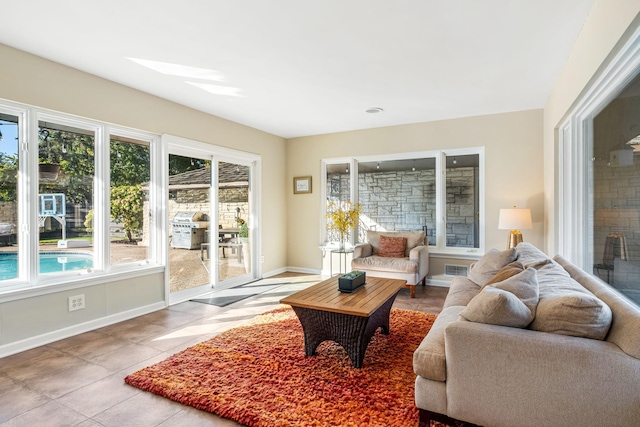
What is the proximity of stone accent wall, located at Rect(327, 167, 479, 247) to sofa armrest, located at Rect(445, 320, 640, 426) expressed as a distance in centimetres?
385

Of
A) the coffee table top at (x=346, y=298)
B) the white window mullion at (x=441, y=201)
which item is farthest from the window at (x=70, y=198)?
the white window mullion at (x=441, y=201)

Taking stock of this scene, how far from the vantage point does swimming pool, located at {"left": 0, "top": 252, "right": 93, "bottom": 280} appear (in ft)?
9.53

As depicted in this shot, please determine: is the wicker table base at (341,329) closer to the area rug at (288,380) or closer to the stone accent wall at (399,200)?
the area rug at (288,380)

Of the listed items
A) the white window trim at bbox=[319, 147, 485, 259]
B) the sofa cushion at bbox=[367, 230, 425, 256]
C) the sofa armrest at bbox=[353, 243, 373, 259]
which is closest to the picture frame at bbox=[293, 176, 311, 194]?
the white window trim at bbox=[319, 147, 485, 259]

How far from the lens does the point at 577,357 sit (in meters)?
1.39

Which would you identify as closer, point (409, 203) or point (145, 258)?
point (145, 258)

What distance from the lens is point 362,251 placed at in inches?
202

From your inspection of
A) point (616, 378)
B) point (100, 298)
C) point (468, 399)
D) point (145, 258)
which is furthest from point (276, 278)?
point (616, 378)

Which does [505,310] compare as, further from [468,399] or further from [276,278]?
[276,278]

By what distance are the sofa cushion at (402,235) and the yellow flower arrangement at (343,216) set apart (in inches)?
13.7

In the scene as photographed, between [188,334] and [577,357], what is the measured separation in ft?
9.89

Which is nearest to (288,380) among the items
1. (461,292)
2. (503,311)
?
(503,311)

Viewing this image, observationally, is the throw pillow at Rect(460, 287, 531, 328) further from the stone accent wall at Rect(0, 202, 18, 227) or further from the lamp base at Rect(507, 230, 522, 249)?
the stone accent wall at Rect(0, 202, 18, 227)

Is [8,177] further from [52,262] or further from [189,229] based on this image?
[189,229]
